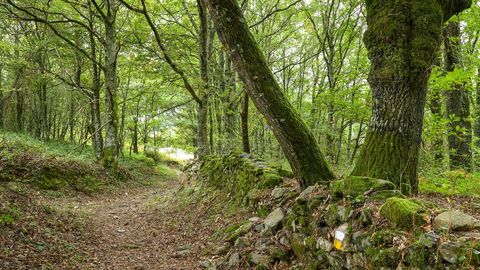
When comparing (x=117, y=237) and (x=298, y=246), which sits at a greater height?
(x=298, y=246)

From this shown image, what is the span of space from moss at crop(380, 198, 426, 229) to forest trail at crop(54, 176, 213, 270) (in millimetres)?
3142

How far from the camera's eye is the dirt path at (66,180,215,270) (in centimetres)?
521

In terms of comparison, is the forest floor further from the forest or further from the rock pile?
the rock pile

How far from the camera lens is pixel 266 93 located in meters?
4.43

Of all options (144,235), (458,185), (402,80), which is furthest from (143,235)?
(458,185)

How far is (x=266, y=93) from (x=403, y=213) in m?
2.38

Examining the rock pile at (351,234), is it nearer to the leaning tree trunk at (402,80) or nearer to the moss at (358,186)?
the moss at (358,186)

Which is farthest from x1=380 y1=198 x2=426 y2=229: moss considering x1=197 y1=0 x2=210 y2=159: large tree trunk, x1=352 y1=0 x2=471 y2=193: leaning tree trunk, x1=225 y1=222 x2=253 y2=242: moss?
x1=197 y1=0 x2=210 y2=159: large tree trunk

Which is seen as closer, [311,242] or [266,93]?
[311,242]

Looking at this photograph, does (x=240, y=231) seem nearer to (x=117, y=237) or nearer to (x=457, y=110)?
(x=117, y=237)

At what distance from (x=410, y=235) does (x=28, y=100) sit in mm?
24304

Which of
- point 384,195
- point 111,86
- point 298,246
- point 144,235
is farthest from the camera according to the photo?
point 111,86

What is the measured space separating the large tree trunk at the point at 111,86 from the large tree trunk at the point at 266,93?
9891mm

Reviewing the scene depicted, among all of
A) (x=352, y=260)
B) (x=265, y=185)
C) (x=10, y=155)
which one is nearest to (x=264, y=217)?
(x=265, y=185)
